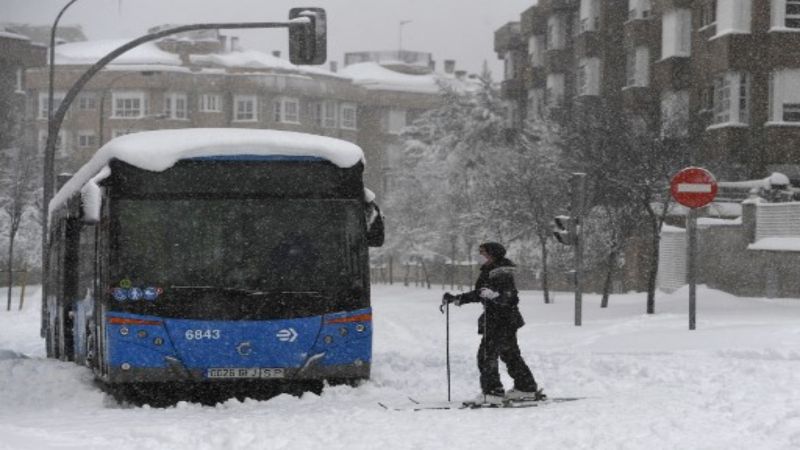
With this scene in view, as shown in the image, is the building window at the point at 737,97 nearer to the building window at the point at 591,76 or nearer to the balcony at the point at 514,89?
the building window at the point at 591,76

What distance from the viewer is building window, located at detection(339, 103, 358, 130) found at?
4744 inches

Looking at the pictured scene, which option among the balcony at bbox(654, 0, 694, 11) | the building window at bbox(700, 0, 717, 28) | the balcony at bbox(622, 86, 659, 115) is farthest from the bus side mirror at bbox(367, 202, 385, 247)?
the balcony at bbox(622, 86, 659, 115)

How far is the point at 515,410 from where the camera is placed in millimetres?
12914

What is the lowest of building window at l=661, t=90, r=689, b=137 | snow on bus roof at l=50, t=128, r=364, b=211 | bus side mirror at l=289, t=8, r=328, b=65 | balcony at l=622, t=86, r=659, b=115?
snow on bus roof at l=50, t=128, r=364, b=211

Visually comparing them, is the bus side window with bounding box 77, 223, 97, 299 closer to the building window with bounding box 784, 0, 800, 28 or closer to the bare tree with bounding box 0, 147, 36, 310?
the building window with bounding box 784, 0, 800, 28

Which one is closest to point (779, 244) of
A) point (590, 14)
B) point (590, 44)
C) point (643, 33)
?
point (643, 33)

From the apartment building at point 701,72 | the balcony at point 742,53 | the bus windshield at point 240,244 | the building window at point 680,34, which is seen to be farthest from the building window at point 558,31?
the bus windshield at point 240,244

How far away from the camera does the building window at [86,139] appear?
111938 mm

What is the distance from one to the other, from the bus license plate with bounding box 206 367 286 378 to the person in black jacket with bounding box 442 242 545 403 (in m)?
1.93

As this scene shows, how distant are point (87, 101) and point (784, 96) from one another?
77.6 m

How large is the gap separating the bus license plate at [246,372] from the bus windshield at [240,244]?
0.74m

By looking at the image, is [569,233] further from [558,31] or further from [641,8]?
[558,31]

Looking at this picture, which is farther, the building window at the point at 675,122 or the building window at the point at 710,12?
the building window at the point at 710,12

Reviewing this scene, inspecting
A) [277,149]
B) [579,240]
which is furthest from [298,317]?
[579,240]
